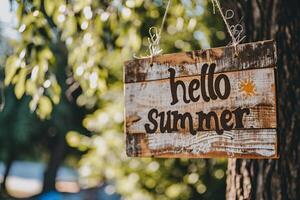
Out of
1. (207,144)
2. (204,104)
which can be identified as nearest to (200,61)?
(204,104)

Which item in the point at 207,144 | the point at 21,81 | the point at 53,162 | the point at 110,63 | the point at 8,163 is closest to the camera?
the point at 207,144

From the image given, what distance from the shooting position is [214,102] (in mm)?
1874

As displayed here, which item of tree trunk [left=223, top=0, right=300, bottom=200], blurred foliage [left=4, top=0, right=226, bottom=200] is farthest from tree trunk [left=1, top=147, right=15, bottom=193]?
tree trunk [left=223, top=0, right=300, bottom=200]

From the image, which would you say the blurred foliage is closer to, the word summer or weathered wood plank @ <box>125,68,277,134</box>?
weathered wood plank @ <box>125,68,277,134</box>

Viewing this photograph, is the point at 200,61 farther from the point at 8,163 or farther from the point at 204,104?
the point at 8,163

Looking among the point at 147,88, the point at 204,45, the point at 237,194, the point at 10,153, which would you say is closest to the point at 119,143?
the point at 204,45

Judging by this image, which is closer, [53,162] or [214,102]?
[214,102]

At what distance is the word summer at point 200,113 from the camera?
184 cm

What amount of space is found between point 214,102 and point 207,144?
0.13 meters

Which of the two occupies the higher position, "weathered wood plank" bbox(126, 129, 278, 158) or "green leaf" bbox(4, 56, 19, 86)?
"green leaf" bbox(4, 56, 19, 86)

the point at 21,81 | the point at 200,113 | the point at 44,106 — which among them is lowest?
the point at 200,113

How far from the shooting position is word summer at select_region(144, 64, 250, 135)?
1.84 meters

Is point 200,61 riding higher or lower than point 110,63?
lower

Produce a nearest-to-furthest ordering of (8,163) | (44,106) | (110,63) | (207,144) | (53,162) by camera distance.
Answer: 1. (207,144)
2. (44,106)
3. (110,63)
4. (8,163)
5. (53,162)
